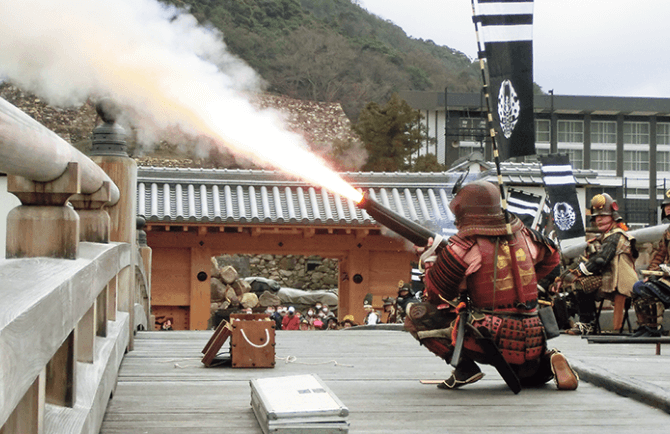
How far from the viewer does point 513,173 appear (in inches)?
786

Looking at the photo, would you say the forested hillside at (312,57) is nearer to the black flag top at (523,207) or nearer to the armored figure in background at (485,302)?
the black flag top at (523,207)

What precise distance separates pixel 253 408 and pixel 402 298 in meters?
9.53

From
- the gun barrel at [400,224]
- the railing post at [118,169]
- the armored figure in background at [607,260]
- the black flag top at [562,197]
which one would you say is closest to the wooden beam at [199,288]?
the black flag top at [562,197]

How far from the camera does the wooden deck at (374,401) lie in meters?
3.63

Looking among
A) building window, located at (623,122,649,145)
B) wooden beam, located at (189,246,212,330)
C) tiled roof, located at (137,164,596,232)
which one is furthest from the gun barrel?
building window, located at (623,122,649,145)

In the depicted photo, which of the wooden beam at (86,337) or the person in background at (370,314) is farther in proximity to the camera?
the person in background at (370,314)

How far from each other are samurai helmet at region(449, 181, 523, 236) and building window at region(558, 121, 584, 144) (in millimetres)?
37758

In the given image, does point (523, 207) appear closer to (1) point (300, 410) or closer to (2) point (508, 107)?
(2) point (508, 107)

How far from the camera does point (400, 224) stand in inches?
200

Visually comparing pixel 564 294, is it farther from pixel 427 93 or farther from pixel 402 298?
pixel 427 93

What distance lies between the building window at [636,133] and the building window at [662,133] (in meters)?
0.63

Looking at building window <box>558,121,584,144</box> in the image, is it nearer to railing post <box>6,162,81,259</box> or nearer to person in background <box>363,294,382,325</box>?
person in background <box>363,294,382,325</box>

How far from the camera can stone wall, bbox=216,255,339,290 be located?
3219 centimetres

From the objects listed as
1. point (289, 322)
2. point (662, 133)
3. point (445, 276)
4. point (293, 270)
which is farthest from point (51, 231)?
point (662, 133)
